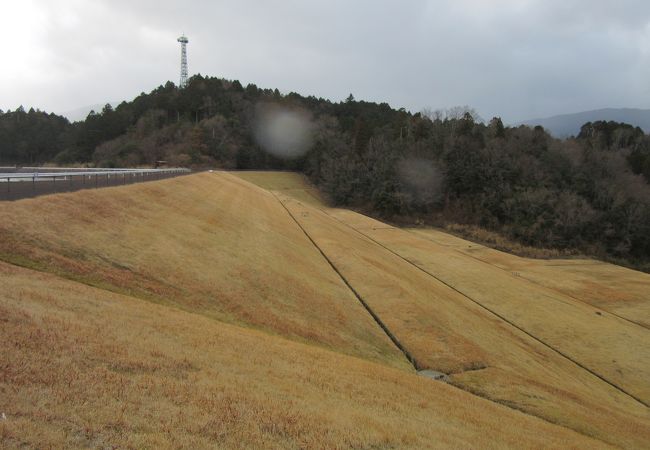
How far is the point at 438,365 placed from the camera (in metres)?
18.2

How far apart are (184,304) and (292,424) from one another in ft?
26.5

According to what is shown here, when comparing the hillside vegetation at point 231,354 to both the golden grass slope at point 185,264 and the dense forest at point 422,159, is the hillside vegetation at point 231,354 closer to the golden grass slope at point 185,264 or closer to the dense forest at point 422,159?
the golden grass slope at point 185,264

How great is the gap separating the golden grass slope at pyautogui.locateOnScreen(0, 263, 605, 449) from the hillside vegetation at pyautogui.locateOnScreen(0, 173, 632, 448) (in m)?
0.04

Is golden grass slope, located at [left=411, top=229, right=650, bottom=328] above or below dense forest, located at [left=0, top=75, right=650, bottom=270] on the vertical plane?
below

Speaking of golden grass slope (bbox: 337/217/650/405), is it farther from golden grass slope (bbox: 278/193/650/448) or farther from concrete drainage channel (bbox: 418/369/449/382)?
concrete drainage channel (bbox: 418/369/449/382)

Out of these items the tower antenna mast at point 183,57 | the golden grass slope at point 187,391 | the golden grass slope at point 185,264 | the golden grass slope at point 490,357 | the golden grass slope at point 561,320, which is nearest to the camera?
the golden grass slope at point 187,391

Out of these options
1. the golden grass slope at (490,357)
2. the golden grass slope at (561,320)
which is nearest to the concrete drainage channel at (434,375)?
the golden grass slope at (490,357)

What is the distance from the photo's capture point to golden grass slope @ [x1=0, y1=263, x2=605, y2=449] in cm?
648

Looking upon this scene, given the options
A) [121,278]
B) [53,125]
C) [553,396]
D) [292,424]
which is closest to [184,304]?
[121,278]

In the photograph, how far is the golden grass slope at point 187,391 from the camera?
21.3 ft

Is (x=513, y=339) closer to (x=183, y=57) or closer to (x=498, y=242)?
(x=498, y=242)

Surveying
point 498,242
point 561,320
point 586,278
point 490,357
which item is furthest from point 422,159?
point 490,357

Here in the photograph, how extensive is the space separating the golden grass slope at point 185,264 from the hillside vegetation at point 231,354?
10 centimetres

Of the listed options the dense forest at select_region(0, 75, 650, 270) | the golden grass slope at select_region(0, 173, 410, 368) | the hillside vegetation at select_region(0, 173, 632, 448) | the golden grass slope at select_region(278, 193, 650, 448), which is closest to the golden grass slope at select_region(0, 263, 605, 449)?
the hillside vegetation at select_region(0, 173, 632, 448)
